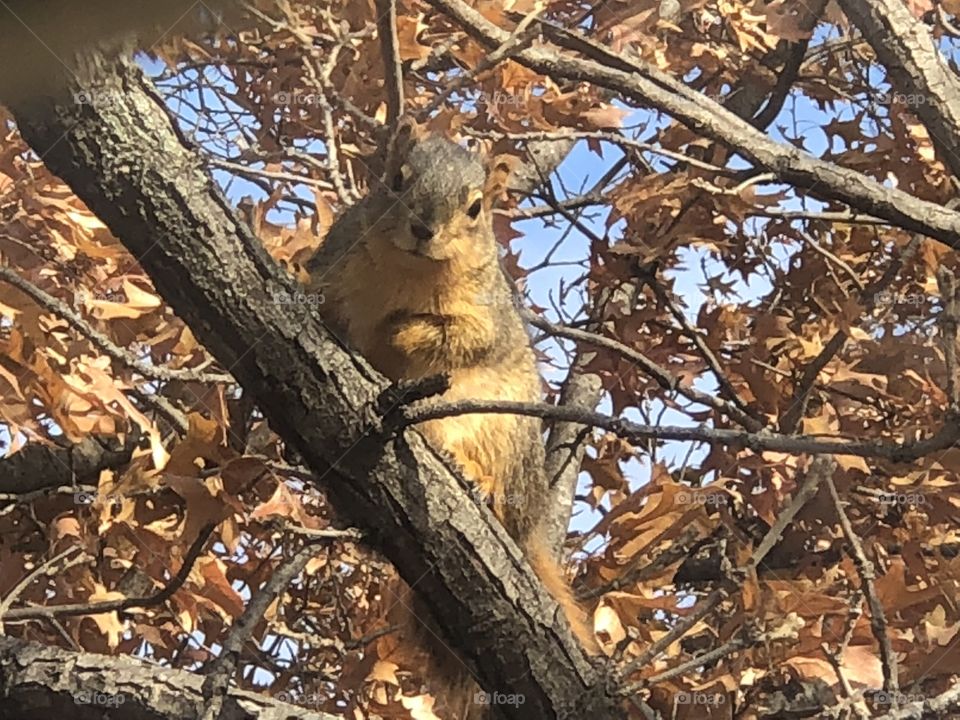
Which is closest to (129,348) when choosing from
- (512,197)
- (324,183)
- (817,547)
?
(324,183)

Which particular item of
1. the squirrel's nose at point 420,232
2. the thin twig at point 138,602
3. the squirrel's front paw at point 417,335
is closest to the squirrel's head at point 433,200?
the squirrel's nose at point 420,232

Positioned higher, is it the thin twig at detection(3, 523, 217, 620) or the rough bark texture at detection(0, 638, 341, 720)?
the thin twig at detection(3, 523, 217, 620)

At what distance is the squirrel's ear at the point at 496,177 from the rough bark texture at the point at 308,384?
0.97 m

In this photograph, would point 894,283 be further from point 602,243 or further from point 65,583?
point 65,583

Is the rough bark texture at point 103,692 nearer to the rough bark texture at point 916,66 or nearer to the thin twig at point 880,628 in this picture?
the thin twig at point 880,628

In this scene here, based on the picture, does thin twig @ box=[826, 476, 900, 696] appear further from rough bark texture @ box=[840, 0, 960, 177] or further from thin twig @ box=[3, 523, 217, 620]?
thin twig @ box=[3, 523, 217, 620]

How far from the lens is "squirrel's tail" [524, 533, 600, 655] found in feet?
8.71

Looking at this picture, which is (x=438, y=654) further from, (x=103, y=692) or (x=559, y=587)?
(x=103, y=692)

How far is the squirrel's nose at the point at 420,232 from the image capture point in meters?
2.64

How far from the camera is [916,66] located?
2529 mm

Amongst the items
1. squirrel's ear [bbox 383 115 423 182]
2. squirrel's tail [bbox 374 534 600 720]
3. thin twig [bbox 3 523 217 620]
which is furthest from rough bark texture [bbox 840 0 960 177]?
thin twig [bbox 3 523 217 620]

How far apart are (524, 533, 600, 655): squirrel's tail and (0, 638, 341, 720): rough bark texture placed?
75cm

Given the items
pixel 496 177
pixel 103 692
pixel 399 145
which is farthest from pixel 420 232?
pixel 103 692

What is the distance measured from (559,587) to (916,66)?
1.41 metres
